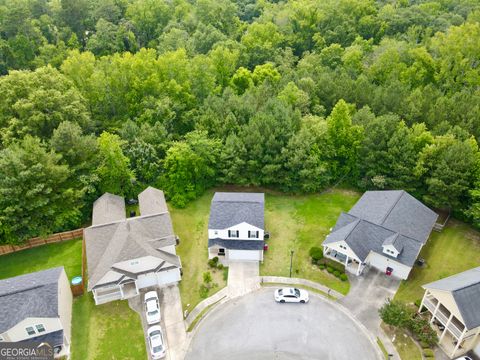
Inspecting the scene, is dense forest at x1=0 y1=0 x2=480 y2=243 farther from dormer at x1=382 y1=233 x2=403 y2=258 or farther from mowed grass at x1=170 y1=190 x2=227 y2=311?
dormer at x1=382 y1=233 x2=403 y2=258

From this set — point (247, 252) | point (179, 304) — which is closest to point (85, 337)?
point (179, 304)

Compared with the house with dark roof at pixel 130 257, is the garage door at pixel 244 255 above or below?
below

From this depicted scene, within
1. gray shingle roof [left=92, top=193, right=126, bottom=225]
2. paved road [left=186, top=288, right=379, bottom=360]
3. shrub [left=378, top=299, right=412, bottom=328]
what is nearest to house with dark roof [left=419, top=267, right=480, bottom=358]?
shrub [left=378, top=299, right=412, bottom=328]

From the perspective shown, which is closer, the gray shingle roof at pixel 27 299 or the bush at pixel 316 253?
the gray shingle roof at pixel 27 299

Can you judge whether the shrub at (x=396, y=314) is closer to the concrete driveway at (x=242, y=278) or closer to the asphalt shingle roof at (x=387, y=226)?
the asphalt shingle roof at (x=387, y=226)

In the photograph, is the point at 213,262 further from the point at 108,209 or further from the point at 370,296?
the point at 370,296

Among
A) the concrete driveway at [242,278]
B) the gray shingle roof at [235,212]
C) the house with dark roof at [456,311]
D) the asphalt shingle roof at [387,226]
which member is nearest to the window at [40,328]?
the concrete driveway at [242,278]
